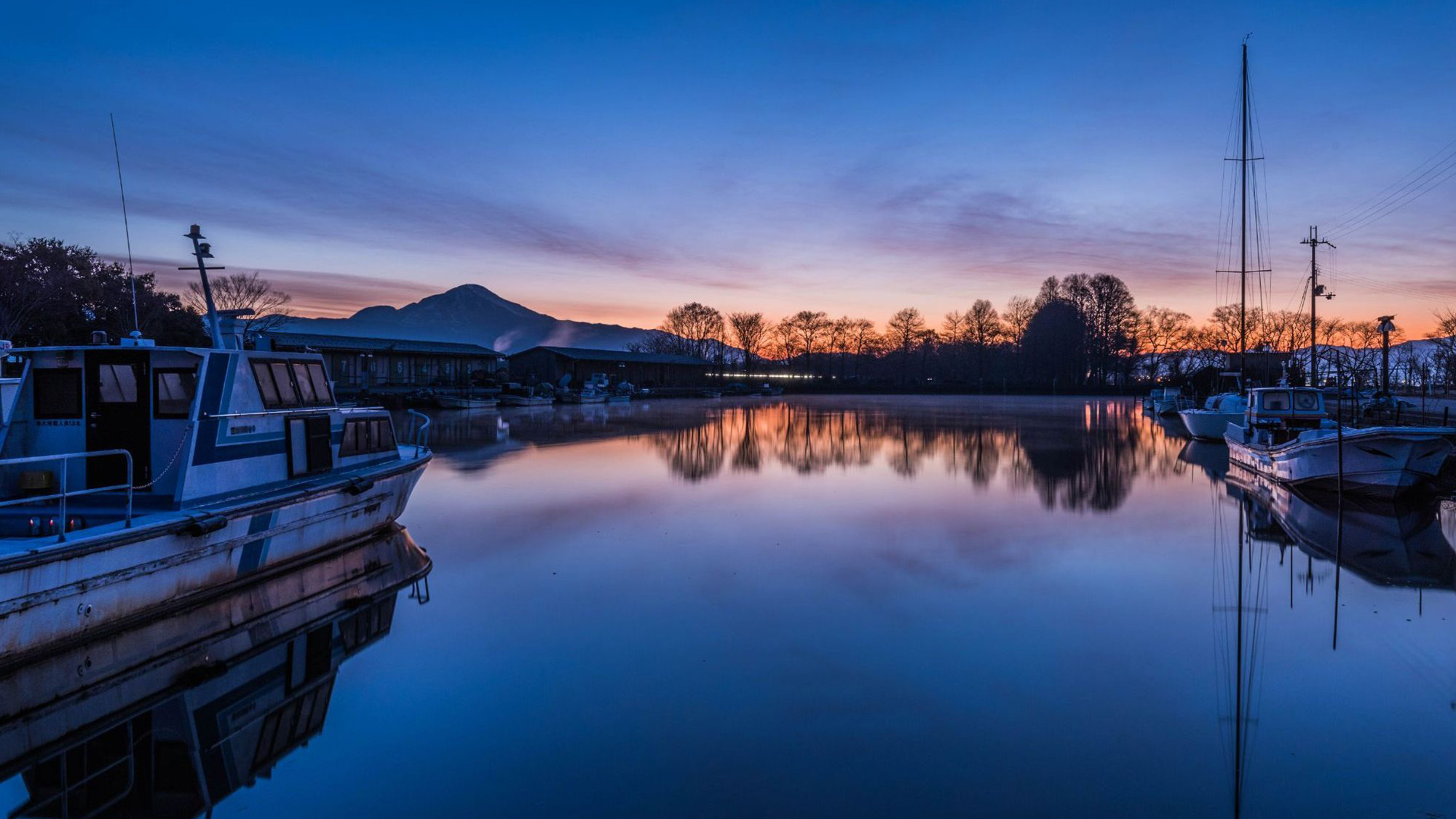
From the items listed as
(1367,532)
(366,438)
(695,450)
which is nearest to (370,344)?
(695,450)

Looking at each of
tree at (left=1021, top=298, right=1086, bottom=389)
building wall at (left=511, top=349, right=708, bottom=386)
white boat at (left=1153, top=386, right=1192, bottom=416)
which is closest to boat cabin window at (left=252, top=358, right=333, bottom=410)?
white boat at (left=1153, top=386, right=1192, bottom=416)

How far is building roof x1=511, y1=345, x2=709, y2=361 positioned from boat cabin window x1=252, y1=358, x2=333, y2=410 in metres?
56.6

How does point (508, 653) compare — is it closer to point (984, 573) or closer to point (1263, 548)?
point (984, 573)

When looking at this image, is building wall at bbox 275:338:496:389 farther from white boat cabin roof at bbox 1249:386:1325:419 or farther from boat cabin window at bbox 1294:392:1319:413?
boat cabin window at bbox 1294:392:1319:413

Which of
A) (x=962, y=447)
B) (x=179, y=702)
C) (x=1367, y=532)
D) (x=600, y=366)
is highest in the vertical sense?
(x=600, y=366)

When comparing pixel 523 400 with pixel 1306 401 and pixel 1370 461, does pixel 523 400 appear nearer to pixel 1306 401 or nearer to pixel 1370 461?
pixel 1306 401

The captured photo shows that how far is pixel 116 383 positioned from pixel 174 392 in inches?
24.2

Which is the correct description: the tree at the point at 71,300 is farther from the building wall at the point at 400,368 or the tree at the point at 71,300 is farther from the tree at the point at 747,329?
the tree at the point at 747,329

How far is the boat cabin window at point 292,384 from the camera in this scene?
10469 millimetres

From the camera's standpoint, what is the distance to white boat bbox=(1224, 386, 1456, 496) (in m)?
14.8

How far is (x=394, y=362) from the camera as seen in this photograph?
182 ft

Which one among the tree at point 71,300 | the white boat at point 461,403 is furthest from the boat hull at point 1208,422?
the tree at point 71,300

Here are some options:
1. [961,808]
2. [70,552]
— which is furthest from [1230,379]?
[70,552]

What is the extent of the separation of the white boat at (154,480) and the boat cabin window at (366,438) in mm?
380
